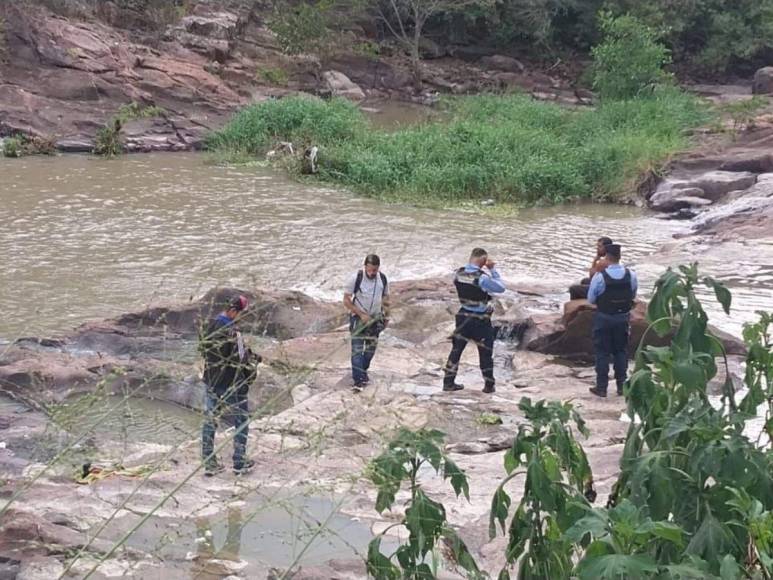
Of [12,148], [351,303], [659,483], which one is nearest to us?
[659,483]

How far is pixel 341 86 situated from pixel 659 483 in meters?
38.7

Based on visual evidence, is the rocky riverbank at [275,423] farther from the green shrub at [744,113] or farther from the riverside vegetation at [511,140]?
the green shrub at [744,113]

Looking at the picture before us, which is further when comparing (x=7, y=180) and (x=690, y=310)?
(x=7, y=180)

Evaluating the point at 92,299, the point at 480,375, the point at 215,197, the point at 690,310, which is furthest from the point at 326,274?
the point at 690,310

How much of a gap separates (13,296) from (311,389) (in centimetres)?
629

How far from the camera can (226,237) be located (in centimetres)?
1928

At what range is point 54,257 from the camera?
17281 millimetres

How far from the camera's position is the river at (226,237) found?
15.6 metres

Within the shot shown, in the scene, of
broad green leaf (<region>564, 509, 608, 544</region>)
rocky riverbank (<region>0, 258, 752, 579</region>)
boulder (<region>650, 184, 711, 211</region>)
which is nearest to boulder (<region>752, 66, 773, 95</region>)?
boulder (<region>650, 184, 711, 211</region>)

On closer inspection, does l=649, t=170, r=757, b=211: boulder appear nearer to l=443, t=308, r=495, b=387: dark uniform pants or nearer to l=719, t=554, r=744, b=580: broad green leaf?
l=443, t=308, r=495, b=387: dark uniform pants

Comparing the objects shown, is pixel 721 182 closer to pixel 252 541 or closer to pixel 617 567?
pixel 252 541

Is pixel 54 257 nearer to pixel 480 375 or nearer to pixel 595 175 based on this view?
pixel 480 375

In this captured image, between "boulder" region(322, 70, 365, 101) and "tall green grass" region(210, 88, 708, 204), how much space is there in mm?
9641

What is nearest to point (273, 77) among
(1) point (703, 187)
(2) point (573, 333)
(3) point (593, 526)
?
(1) point (703, 187)
